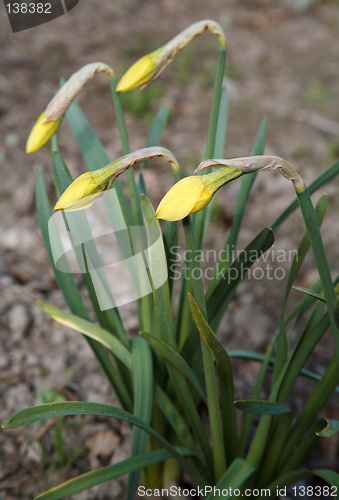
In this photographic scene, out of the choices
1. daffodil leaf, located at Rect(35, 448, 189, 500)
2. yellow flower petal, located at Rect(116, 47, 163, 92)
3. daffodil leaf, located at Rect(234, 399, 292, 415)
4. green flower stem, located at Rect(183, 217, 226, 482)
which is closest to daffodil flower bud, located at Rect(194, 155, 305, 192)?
green flower stem, located at Rect(183, 217, 226, 482)

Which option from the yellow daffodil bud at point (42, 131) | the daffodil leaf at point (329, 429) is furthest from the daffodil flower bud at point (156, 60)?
the daffodil leaf at point (329, 429)

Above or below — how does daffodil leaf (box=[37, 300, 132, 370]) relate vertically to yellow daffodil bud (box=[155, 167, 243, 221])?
below

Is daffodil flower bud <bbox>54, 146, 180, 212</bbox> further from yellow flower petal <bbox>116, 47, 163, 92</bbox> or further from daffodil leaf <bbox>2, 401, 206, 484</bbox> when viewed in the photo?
daffodil leaf <bbox>2, 401, 206, 484</bbox>

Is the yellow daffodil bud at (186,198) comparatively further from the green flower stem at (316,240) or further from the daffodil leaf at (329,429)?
the daffodil leaf at (329,429)

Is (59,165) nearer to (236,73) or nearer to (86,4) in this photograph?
(236,73)

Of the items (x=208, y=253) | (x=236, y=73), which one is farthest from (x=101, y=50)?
(x=208, y=253)

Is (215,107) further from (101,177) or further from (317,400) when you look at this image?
(317,400)

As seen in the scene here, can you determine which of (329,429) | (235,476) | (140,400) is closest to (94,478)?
(140,400)

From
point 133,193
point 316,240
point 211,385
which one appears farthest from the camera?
point 133,193
